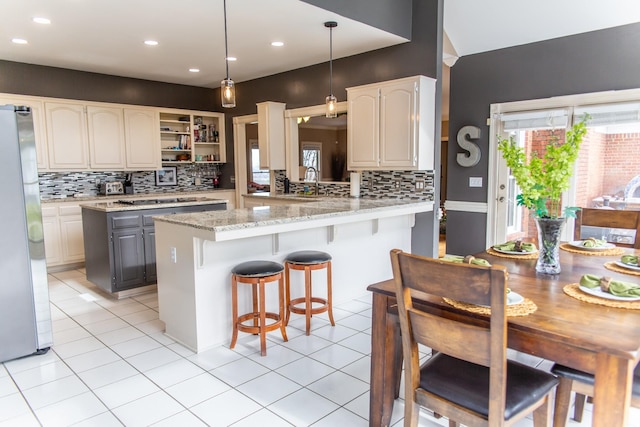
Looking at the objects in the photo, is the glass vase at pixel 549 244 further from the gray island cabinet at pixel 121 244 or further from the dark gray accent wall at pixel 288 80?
the gray island cabinet at pixel 121 244

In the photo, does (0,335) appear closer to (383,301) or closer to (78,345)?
(78,345)

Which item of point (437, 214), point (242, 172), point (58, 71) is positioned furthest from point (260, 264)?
point (58, 71)

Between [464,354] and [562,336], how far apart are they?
0.31 metres

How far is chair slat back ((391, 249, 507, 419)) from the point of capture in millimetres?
1303

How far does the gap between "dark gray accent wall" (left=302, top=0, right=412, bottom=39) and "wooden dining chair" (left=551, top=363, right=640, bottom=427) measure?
3221 mm

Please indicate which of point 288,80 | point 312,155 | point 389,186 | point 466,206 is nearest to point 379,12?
point 389,186

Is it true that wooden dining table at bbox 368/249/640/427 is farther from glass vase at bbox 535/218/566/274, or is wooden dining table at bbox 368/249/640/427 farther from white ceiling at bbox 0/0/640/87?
white ceiling at bbox 0/0/640/87

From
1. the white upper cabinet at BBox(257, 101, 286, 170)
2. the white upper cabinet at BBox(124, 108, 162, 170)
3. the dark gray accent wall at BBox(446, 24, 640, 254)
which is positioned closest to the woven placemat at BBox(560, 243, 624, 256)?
the dark gray accent wall at BBox(446, 24, 640, 254)

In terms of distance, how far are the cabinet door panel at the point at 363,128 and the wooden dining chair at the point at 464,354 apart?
319 centimetres

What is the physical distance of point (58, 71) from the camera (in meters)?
5.68

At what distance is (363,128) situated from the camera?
476cm

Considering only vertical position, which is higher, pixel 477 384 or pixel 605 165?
pixel 605 165

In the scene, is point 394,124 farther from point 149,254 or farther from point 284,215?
point 149,254

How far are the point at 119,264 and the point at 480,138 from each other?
4.47 m
